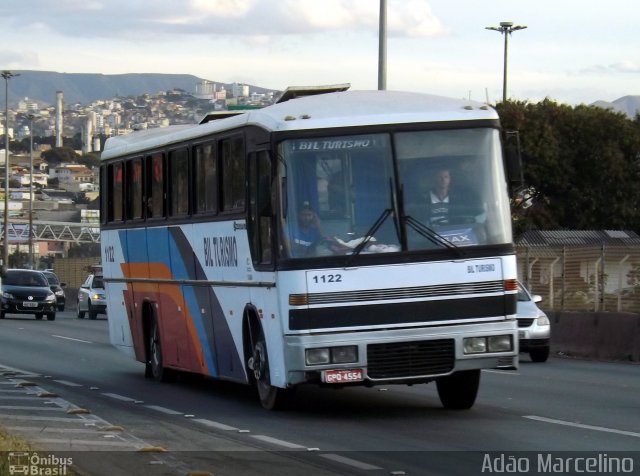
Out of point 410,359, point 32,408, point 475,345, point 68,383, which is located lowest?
point 68,383

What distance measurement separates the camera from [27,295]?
4806cm

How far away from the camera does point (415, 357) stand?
13.5 m

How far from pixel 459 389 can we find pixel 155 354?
239 inches

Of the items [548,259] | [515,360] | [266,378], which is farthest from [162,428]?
[548,259]

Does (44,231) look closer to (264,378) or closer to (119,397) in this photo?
(119,397)

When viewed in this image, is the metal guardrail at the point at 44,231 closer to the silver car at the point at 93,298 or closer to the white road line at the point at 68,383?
the silver car at the point at 93,298

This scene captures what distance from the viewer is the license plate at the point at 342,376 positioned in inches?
529

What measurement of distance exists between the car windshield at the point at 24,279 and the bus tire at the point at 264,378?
3552cm

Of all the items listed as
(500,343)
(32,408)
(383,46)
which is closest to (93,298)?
(383,46)

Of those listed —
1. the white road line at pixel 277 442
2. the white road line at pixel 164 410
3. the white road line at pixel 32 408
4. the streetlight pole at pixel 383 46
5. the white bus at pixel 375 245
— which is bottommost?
the white road line at pixel 164 410

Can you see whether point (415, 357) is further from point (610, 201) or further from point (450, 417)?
point (610, 201)

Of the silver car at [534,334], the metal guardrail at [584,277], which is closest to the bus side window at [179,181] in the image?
the silver car at [534,334]

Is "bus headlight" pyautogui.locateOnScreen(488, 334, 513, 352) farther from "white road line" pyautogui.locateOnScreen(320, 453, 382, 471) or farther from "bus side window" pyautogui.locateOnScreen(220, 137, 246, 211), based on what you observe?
"bus side window" pyautogui.locateOnScreen(220, 137, 246, 211)

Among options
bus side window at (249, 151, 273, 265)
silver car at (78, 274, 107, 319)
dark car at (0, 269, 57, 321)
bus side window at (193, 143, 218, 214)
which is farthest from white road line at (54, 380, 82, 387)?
silver car at (78, 274, 107, 319)
